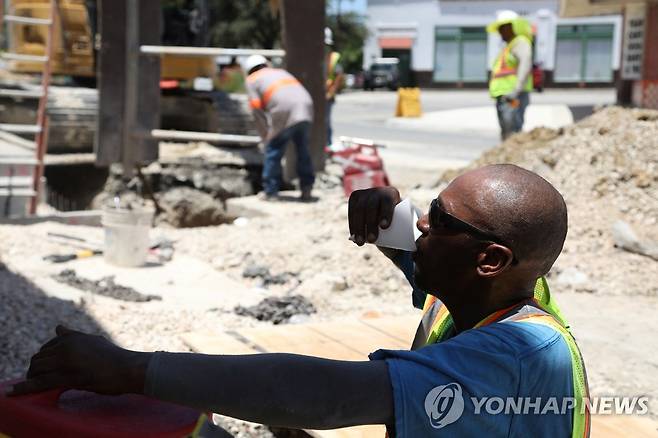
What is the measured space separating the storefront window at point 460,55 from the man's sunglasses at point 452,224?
43910 millimetres

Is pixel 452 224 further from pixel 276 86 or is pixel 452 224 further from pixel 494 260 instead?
pixel 276 86

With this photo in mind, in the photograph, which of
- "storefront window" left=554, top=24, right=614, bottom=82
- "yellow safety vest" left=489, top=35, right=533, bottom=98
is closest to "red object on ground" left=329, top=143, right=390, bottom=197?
"yellow safety vest" left=489, top=35, right=533, bottom=98

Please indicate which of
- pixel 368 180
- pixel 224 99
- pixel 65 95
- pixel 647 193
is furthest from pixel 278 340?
pixel 224 99

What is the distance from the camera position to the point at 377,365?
5.06ft

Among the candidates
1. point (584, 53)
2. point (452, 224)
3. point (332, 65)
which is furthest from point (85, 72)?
point (584, 53)

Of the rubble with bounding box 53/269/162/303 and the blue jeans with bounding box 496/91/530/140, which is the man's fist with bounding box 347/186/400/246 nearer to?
the rubble with bounding box 53/269/162/303

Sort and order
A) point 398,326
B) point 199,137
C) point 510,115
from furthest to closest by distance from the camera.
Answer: point 510,115
point 199,137
point 398,326

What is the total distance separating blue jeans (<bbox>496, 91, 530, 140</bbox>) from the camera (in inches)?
400

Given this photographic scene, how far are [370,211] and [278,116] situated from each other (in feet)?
23.0

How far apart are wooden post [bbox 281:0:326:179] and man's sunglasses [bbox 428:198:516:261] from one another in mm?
7556

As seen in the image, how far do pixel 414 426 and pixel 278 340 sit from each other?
2138 millimetres

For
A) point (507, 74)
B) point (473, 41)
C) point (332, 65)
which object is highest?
point (473, 41)

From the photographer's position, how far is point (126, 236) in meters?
6.37

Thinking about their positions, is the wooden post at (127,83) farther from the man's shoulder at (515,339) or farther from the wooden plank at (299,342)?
the man's shoulder at (515,339)
